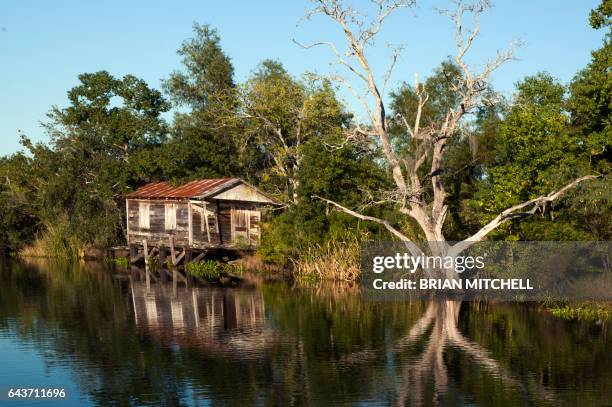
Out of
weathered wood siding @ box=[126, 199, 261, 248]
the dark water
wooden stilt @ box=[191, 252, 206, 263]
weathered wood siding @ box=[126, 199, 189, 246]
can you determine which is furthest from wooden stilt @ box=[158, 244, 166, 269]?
the dark water

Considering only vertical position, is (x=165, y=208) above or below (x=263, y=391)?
above

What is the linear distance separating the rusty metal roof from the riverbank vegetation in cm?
118

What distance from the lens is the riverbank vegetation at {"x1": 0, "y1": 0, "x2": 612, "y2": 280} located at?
97.0 ft

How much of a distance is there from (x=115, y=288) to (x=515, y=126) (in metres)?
18.1

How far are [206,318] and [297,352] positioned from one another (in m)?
6.70

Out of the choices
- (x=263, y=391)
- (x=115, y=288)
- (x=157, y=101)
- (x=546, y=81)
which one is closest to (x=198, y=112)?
(x=157, y=101)

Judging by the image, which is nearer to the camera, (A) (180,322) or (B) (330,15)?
(A) (180,322)

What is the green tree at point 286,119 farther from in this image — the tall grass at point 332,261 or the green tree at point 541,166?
the green tree at point 541,166

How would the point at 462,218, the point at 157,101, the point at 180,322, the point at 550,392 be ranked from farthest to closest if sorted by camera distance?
the point at 157,101 < the point at 462,218 < the point at 180,322 < the point at 550,392

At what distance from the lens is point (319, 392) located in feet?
53.4

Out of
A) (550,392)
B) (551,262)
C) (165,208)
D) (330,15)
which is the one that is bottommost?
(550,392)

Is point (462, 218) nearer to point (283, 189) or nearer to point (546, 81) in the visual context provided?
point (546, 81)

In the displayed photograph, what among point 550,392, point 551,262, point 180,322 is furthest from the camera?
point 551,262

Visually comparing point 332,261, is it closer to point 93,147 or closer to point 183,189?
point 183,189
